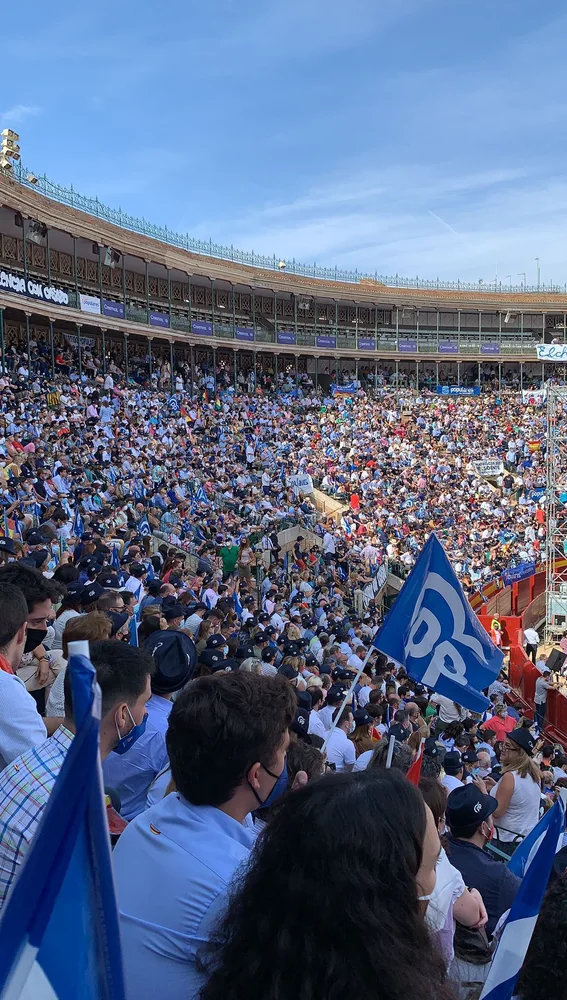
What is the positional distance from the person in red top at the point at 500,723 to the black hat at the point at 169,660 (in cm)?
734

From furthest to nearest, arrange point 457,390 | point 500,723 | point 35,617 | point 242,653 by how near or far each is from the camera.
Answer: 1. point 457,390
2. point 500,723
3. point 242,653
4. point 35,617

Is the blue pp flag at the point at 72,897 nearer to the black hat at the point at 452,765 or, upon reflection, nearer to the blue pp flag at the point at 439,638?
the blue pp flag at the point at 439,638

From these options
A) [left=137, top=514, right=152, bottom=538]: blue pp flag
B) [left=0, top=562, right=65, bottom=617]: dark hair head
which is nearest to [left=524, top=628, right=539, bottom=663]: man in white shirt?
[left=137, top=514, right=152, bottom=538]: blue pp flag

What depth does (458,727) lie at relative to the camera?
966cm

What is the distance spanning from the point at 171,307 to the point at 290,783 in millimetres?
33689

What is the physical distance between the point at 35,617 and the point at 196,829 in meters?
2.85

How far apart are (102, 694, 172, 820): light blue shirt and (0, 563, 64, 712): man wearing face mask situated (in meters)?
1.01

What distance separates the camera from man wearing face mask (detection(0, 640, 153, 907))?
221 centimetres

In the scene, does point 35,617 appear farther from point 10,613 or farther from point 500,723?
point 500,723

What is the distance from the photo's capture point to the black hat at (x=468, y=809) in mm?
3600

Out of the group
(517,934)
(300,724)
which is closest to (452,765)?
(300,724)

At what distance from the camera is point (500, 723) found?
1123 cm

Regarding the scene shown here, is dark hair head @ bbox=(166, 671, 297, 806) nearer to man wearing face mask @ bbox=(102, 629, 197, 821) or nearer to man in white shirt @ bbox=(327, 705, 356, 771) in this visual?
man wearing face mask @ bbox=(102, 629, 197, 821)

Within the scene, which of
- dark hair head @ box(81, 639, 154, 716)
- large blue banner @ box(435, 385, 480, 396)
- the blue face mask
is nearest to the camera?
dark hair head @ box(81, 639, 154, 716)
